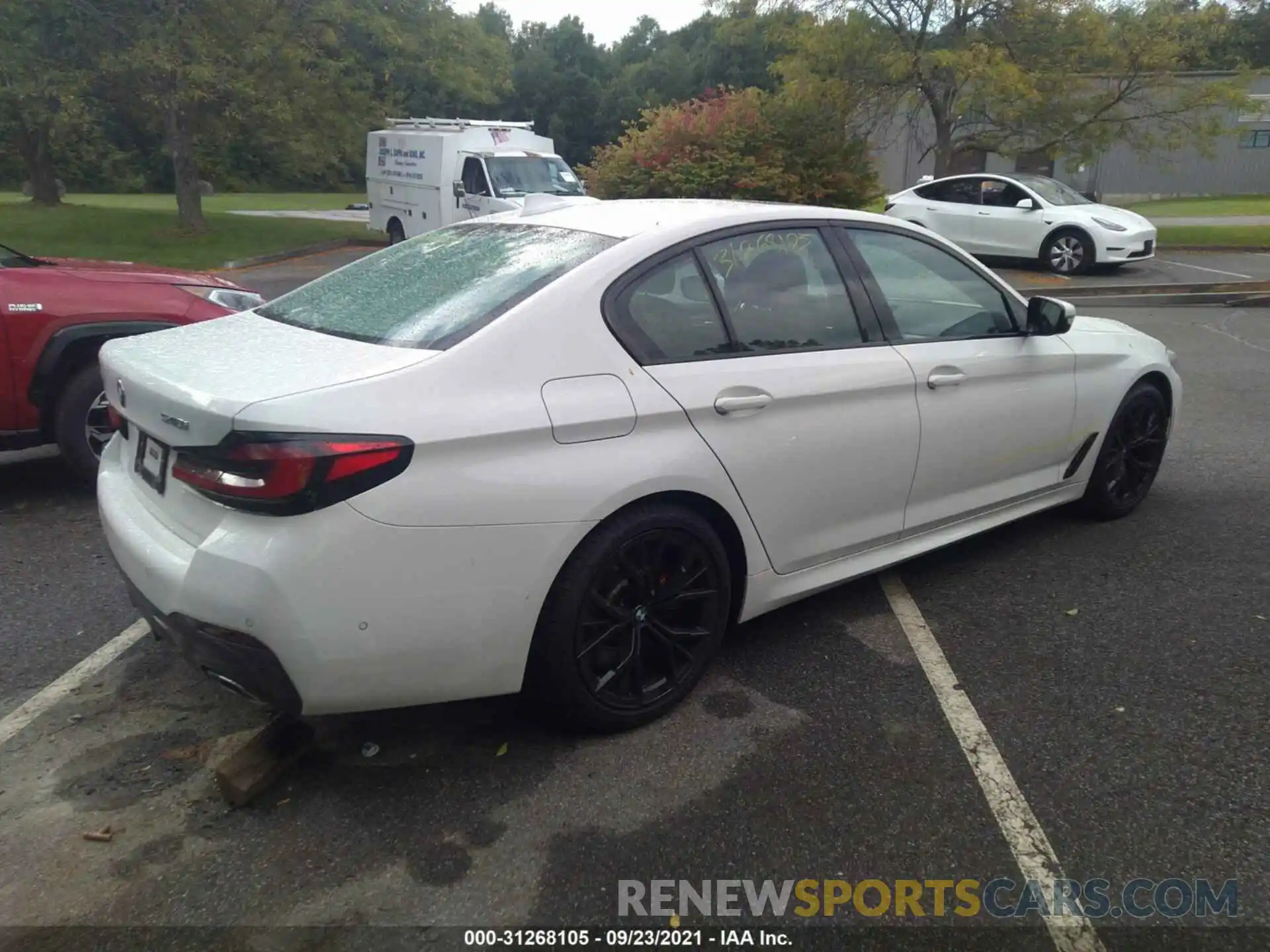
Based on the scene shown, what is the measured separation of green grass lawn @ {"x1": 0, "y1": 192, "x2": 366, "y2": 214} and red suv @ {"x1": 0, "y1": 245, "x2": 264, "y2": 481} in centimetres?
2804

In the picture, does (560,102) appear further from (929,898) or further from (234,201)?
(929,898)

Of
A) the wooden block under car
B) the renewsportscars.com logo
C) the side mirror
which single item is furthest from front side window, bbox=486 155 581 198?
the renewsportscars.com logo

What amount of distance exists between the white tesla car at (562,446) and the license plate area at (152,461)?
13 mm

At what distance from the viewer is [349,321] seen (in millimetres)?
3201

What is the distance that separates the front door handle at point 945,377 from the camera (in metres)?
3.86

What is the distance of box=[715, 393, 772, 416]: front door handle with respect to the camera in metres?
3.21

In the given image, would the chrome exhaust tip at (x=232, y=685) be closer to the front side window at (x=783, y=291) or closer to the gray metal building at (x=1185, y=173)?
the front side window at (x=783, y=291)

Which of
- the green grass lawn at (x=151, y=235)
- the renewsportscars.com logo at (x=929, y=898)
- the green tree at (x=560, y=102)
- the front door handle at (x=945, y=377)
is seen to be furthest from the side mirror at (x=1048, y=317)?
the green tree at (x=560, y=102)

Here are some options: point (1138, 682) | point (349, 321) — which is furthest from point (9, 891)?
point (1138, 682)

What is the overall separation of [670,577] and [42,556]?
3.11 meters

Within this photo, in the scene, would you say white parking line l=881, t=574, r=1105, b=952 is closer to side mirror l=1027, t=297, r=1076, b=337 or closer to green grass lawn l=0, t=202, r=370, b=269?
side mirror l=1027, t=297, r=1076, b=337

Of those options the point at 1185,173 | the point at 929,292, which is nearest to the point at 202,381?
the point at 929,292

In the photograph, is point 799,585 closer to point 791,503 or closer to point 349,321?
point 791,503

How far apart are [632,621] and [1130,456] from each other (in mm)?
3191
